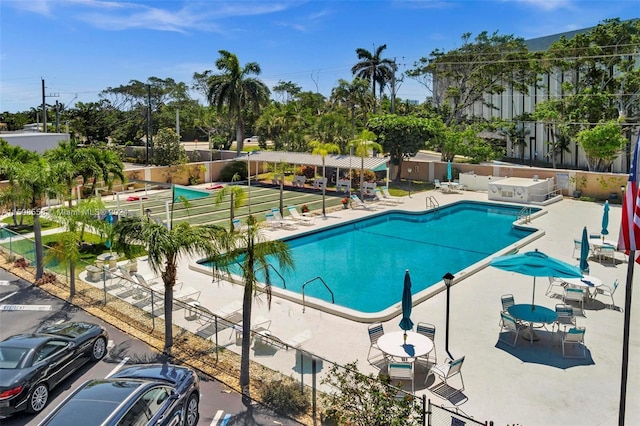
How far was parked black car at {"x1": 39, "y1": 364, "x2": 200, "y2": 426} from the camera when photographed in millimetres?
7193

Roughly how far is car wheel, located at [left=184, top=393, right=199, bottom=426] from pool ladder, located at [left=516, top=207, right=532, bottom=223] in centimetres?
2141

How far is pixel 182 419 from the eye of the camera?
8.34 metres

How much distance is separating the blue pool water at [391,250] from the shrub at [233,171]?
15.9 m

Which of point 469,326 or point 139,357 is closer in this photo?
point 139,357

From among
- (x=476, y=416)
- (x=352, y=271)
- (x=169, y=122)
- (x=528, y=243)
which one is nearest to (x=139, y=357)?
(x=476, y=416)

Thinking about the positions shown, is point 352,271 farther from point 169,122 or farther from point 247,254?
point 169,122

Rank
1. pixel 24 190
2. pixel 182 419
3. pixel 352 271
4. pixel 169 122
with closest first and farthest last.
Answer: pixel 182 419
pixel 24 190
pixel 352 271
pixel 169 122

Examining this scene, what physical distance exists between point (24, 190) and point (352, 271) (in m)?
11.8

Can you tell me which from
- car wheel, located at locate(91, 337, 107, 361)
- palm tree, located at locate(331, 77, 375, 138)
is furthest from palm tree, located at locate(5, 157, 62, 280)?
palm tree, located at locate(331, 77, 375, 138)

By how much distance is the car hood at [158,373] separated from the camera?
8.75m

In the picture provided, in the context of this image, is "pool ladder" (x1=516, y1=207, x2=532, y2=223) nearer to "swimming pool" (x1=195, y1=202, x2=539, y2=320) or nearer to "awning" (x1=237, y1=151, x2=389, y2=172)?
"swimming pool" (x1=195, y1=202, x2=539, y2=320)

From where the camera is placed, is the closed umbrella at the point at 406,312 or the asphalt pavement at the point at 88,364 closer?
the asphalt pavement at the point at 88,364

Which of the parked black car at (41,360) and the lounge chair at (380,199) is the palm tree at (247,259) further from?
the lounge chair at (380,199)

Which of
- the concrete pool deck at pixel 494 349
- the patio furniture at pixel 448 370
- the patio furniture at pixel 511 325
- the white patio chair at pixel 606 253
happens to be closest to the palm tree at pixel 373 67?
the white patio chair at pixel 606 253
